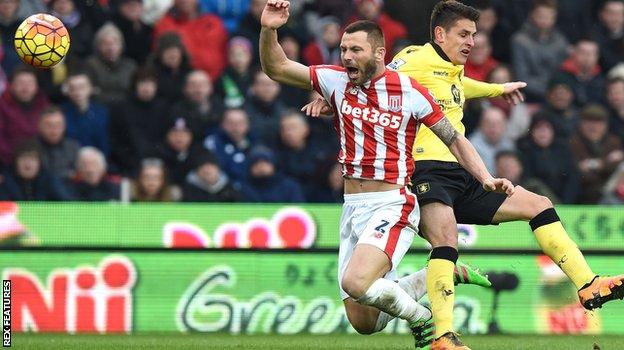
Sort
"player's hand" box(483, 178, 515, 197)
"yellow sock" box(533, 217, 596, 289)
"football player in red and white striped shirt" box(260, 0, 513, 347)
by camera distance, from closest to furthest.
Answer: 1. "player's hand" box(483, 178, 515, 197)
2. "football player in red and white striped shirt" box(260, 0, 513, 347)
3. "yellow sock" box(533, 217, 596, 289)

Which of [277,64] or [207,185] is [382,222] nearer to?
[277,64]

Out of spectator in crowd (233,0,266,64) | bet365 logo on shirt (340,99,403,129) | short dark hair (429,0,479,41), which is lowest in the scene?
bet365 logo on shirt (340,99,403,129)

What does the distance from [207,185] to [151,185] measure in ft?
1.95

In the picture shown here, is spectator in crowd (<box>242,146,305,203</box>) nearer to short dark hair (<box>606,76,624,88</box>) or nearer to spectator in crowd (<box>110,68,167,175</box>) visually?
spectator in crowd (<box>110,68,167,175</box>)

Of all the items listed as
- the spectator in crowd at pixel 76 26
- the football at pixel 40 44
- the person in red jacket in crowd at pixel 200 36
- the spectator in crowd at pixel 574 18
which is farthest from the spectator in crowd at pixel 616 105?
the football at pixel 40 44

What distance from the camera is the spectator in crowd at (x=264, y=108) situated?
1426cm

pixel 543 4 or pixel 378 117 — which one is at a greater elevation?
pixel 543 4

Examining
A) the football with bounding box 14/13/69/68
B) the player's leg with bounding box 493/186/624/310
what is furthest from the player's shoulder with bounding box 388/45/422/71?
the football with bounding box 14/13/69/68

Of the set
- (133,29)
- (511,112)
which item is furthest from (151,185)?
(511,112)

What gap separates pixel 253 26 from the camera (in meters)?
14.9

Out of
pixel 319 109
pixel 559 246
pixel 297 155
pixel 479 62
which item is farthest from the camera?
pixel 479 62

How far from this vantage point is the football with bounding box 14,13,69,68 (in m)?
9.81

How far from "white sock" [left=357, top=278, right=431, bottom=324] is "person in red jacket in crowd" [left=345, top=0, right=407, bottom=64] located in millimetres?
6715

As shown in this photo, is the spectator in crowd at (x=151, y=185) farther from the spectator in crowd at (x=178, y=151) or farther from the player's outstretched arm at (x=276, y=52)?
the player's outstretched arm at (x=276, y=52)
